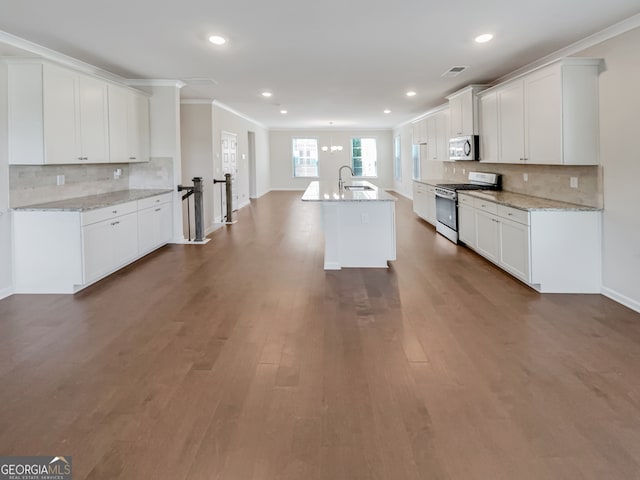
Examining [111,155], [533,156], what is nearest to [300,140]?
[111,155]

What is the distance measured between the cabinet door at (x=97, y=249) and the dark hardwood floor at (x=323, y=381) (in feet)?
0.66

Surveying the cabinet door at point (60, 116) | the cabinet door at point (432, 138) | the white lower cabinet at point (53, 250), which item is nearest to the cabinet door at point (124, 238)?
the white lower cabinet at point (53, 250)

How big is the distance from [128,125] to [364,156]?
12.3m

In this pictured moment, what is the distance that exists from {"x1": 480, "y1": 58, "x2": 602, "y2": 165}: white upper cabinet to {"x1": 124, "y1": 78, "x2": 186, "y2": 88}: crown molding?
4835 millimetres

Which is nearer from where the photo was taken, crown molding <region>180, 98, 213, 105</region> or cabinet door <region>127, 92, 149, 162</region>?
cabinet door <region>127, 92, 149, 162</region>

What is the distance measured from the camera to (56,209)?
15.3 ft

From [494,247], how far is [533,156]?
1.16 meters

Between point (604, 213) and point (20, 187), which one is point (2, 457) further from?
point (604, 213)

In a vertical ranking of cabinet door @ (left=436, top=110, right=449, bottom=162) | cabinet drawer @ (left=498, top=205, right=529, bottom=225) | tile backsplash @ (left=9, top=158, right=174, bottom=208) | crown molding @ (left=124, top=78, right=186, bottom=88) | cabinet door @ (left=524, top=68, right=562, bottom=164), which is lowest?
cabinet drawer @ (left=498, top=205, right=529, bottom=225)

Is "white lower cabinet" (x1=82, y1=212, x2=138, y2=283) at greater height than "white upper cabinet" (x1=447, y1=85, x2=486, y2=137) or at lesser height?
lesser

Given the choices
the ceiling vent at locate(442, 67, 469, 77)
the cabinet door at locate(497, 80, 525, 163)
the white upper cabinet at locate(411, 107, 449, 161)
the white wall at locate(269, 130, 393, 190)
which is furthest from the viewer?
the white wall at locate(269, 130, 393, 190)

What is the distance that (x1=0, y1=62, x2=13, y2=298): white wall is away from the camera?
4477 mm

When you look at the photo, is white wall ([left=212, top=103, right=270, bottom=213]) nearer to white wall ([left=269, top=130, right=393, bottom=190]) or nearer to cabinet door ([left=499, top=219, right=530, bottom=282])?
white wall ([left=269, top=130, right=393, bottom=190])

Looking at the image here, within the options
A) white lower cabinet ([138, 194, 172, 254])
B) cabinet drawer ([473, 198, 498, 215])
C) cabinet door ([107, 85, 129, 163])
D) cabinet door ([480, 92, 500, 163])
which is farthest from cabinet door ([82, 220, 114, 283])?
cabinet door ([480, 92, 500, 163])
